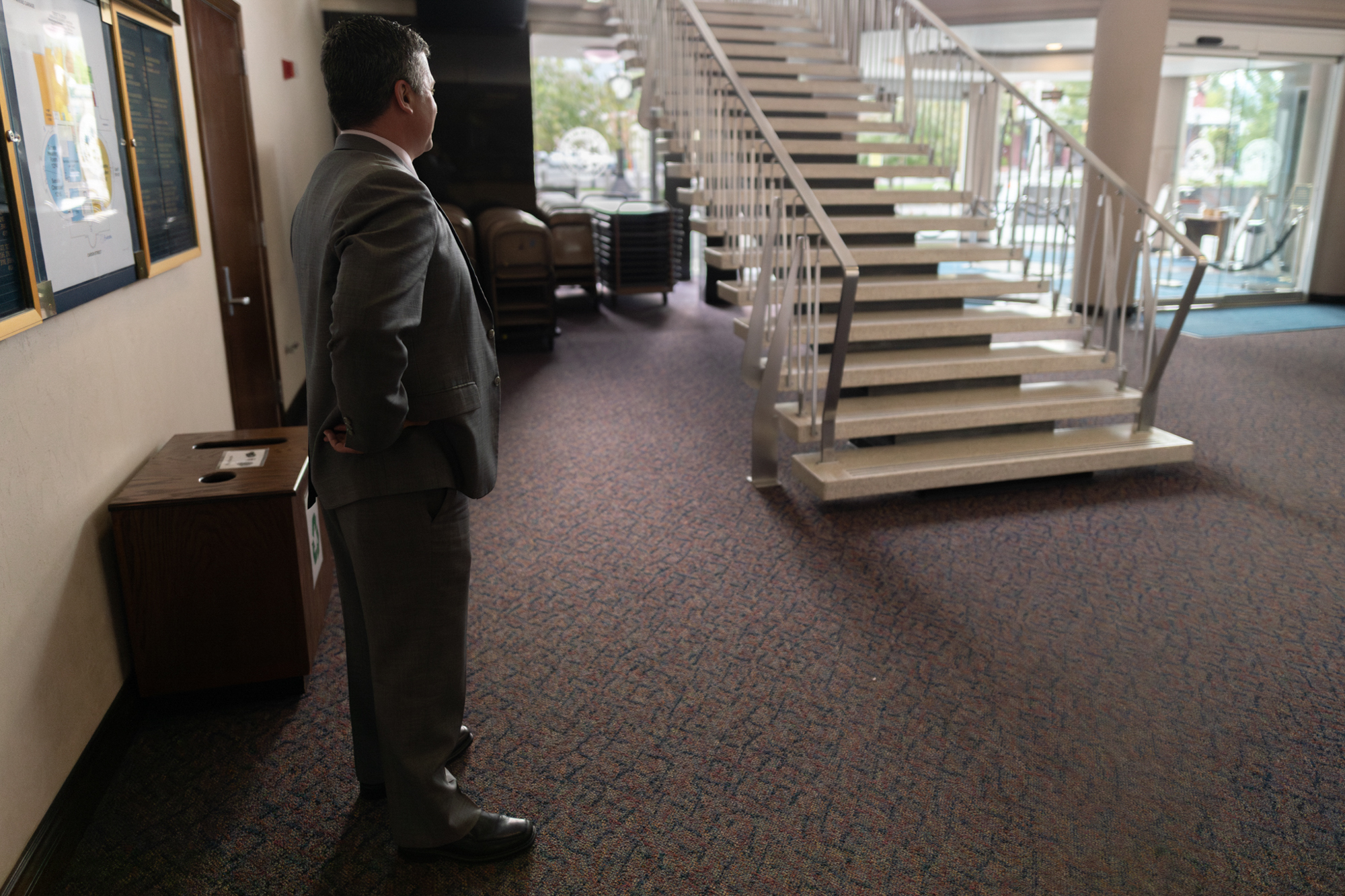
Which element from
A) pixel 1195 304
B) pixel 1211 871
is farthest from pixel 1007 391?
pixel 1195 304

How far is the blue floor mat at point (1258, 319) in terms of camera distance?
809 centimetres

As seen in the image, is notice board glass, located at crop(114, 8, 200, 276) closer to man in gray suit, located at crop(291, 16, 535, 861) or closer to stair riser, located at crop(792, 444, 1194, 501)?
man in gray suit, located at crop(291, 16, 535, 861)

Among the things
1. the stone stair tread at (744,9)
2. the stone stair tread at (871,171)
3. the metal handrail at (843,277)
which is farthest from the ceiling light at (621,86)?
the metal handrail at (843,277)

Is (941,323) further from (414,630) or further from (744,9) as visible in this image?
(744,9)

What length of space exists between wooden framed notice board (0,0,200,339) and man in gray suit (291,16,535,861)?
56cm

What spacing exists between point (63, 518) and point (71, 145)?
863 mm

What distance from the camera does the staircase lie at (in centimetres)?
412

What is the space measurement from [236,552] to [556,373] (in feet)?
14.0

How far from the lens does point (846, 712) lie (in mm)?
Answer: 2492

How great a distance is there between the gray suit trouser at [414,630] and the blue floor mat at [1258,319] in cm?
769

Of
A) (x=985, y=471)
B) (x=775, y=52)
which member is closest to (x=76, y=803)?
(x=985, y=471)

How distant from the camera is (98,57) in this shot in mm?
2334

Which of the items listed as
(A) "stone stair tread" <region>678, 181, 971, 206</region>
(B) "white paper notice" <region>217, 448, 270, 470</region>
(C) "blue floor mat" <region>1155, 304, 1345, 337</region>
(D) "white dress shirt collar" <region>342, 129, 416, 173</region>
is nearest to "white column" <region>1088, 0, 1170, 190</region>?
(C) "blue floor mat" <region>1155, 304, 1345, 337</region>

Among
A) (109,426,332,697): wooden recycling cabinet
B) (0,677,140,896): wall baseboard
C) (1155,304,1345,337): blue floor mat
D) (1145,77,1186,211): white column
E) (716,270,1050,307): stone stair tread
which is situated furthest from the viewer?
(1145,77,1186,211): white column
